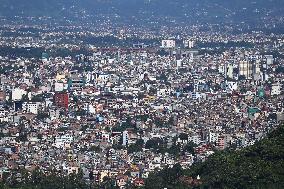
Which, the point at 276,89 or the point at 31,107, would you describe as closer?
the point at 31,107

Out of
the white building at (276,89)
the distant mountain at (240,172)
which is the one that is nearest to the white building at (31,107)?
the white building at (276,89)

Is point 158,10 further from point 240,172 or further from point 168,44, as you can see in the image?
point 240,172

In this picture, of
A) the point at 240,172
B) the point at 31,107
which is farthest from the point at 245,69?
the point at 240,172

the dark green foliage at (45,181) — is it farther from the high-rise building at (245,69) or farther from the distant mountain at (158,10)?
the distant mountain at (158,10)

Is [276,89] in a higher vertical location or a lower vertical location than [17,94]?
lower

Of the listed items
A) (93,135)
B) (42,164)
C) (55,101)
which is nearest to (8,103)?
(55,101)

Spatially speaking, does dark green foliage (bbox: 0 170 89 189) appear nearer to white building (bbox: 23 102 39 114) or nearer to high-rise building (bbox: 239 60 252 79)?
white building (bbox: 23 102 39 114)
